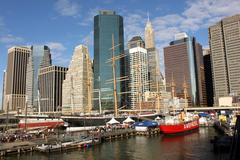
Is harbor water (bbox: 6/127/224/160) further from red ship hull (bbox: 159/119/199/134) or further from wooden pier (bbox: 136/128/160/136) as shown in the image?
wooden pier (bbox: 136/128/160/136)

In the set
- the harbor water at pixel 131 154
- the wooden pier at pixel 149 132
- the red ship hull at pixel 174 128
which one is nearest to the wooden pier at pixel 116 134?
the wooden pier at pixel 149 132

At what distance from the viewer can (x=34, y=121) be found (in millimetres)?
112312

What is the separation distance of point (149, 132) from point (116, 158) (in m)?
37.6

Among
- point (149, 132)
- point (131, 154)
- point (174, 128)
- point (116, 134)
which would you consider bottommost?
A: point (131, 154)

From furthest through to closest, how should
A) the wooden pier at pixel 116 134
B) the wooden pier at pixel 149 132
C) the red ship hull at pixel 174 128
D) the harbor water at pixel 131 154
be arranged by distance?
the wooden pier at pixel 149 132
the red ship hull at pixel 174 128
the wooden pier at pixel 116 134
the harbor water at pixel 131 154

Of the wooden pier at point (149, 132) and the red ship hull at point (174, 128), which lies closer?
the red ship hull at point (174, 128)

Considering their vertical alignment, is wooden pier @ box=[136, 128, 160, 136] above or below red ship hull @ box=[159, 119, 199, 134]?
below

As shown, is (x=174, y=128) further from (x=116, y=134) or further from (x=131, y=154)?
(x=131, y=154)

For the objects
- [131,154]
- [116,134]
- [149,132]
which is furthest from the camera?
[149,132]

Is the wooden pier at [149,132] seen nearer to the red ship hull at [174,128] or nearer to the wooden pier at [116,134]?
the wooden pier at [116,134]

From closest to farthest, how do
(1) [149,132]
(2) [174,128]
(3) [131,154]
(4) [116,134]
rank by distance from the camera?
(3) [131,154] → (4) [116,134] → (2) [174,128] → (1) [149,132]

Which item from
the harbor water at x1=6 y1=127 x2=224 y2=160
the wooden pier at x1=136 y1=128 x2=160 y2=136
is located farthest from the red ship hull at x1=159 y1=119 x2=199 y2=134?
the harbor water at x1=6 y1=127 x2=224 y2=160

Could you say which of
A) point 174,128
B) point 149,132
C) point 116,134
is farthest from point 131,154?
point 149,132

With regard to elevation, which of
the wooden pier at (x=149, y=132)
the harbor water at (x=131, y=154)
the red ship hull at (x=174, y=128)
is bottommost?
A: the harbor water at (x=131, y=154)
